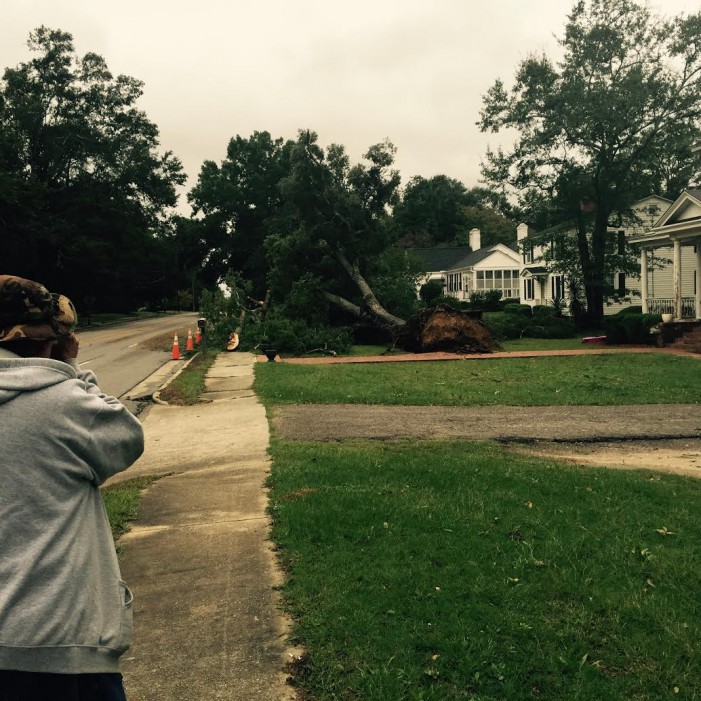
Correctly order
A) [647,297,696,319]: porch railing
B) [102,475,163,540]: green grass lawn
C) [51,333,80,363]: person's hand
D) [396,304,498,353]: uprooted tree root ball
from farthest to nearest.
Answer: [647,297,696,319]: porch railing, [396,304,498,353]: uprooted tree root ball, [102,475,163,540]: green grass lawn, [51,333,80,363]: person's hand

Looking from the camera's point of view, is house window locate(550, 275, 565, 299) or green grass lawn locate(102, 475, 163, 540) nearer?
green grass lawn locate(102, 475, 163, 540)

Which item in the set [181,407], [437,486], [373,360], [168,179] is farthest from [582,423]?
[168,179]

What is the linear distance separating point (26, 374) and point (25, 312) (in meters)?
0.21

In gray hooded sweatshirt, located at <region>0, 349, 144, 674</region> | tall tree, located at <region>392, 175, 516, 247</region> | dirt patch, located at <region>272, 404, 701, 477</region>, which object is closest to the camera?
gray hooded sweatshirt, located at <region>0, 349, 144, 674</region>

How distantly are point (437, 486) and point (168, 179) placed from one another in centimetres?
4900

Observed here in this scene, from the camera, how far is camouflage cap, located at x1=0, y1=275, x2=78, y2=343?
2076 mm

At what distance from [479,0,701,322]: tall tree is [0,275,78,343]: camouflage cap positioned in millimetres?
30062

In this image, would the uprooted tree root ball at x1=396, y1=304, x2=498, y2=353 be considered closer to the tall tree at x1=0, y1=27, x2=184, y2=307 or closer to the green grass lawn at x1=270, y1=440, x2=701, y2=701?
the green grass lawn at x1=270, y1=440, x2=701, y2=701

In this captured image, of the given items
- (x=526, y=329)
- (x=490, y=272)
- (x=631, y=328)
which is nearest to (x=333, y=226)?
(x=526, y=329)

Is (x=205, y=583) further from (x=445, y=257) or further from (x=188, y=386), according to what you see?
(x=445, y=257)

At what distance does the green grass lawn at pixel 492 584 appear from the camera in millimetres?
3168

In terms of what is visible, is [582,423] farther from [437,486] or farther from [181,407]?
[181,407]

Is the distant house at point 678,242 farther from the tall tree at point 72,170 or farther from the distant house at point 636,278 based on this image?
the tall tree at point 72,170

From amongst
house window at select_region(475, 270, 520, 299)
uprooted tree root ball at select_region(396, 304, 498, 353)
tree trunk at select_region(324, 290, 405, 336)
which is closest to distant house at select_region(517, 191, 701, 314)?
house window at select_region(475, 270, 520, 299)
